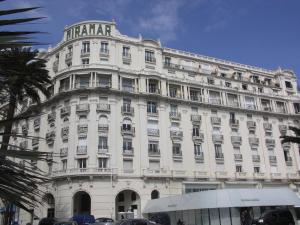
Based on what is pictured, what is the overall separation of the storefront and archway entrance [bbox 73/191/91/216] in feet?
42.0

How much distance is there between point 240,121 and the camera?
56.5m

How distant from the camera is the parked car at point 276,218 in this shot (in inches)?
1030

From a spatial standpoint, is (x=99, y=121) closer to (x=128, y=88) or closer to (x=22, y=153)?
(x=128, y=88)

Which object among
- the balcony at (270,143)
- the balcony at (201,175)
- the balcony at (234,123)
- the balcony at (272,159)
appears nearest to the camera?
the balcony at (201,175)

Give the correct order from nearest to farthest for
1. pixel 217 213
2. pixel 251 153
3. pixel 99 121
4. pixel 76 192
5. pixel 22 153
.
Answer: pixel 22 153
pixel 217 213
pixel 76 192
pixel 99 121
pixel 251 153

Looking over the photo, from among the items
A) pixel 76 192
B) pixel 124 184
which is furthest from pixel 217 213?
pixel 76 192

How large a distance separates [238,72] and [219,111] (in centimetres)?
1059

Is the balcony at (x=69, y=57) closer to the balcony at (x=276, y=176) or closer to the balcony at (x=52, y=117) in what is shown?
the balcony at (x=52, y=117)

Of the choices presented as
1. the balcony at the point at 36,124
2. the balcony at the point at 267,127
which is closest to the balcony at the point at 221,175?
the balcony at the point at 267,127

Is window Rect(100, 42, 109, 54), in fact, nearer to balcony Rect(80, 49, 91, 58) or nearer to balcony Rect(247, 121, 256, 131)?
balcony Rect(80, 49, 91, 58)

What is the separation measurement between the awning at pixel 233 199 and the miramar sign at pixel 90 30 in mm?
25492

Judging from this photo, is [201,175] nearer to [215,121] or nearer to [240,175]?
[240,175]

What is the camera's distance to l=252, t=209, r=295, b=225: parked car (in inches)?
1030

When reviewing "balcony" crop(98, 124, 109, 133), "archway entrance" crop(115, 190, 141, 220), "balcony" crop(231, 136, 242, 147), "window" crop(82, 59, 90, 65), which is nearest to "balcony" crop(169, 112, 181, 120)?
"balcony" crop(231, 136, 242, 147)
